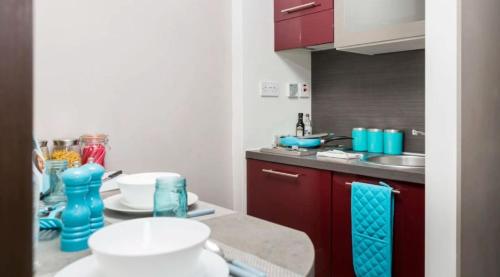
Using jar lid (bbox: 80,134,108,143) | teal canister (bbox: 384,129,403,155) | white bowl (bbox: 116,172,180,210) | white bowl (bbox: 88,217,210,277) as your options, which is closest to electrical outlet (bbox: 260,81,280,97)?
teal canister (bbox: 384,129,403,155)

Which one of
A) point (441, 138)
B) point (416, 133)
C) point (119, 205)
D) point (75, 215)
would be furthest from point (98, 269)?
point (416, 133)

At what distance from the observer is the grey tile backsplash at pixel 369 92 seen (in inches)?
88.9

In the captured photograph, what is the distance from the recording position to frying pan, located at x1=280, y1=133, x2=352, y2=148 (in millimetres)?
2402

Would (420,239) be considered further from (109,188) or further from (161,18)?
(161,18)

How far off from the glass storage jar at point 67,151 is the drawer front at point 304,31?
1462 mm

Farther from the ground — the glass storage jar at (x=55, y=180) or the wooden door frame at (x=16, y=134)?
the wooden door frame at (x=16, y=134)

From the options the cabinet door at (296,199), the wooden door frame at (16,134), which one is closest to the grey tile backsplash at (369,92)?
the cabinet door at (296,199)

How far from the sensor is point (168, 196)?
0.85 m

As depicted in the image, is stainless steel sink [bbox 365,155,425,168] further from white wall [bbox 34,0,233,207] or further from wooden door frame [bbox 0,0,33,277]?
wooden door frame [bbox 0,0,33,277]

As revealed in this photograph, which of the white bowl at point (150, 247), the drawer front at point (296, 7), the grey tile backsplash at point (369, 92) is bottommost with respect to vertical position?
the white bowl at point (150, 247)

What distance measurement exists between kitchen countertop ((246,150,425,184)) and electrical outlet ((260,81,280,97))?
40 centimetres

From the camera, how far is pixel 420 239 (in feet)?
5.46

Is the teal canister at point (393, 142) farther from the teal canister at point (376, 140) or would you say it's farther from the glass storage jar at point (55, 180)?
the glass storage jar at point (55, 180)

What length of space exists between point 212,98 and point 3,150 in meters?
2.21
